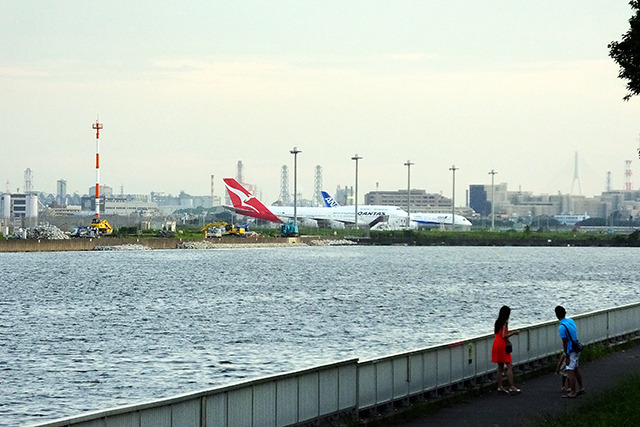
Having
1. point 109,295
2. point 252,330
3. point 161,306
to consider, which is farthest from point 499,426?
point 109,295

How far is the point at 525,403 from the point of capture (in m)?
26.3

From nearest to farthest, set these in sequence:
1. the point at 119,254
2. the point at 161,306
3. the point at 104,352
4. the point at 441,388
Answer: the point at 441,388
the point at 104,352
the point at 161,306
the point at 119,254

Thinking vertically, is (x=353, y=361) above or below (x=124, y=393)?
above

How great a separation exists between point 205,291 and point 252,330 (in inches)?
1420

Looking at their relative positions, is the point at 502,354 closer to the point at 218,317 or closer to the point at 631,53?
the point at 631,53

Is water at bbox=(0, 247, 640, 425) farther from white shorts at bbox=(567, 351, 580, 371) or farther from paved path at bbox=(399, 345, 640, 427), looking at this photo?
white shorts at bbox=(567, 351, 580, 371)

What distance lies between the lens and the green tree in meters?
40.3

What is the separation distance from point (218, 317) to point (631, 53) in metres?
36.3

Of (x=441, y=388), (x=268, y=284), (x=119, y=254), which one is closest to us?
(x=441, y=388)

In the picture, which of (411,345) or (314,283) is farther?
(314,283)

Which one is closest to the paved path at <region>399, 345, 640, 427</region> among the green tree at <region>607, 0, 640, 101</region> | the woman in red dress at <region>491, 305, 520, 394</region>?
the woman in red dress at <region>491, 305, 520, 394</region>

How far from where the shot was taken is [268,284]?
106 meters

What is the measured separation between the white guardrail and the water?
12587 millimetres

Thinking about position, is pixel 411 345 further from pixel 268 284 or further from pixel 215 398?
pixel 268 284
